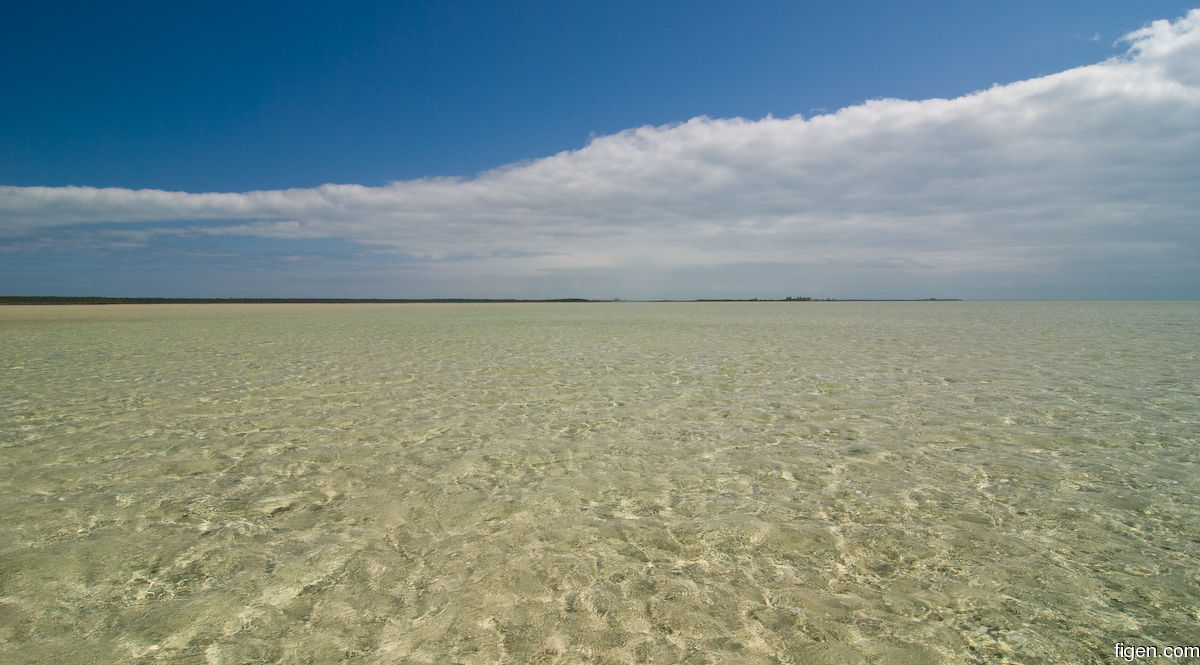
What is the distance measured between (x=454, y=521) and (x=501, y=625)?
1.30 meters

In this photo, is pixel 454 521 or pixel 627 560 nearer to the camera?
pixel 627 560

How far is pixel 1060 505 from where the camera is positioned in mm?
3947

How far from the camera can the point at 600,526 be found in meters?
3.67

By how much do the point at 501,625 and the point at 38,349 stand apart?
18187 millimetres

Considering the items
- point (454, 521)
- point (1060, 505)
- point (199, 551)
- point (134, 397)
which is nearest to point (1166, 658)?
point (1060, 505)

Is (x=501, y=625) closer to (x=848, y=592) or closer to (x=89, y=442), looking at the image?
(x=848, y=592)

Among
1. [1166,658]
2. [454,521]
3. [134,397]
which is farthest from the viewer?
[134,397]

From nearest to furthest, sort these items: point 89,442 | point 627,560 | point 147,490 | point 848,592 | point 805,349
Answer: point 848,592
point 627,560
point 147,490
point 89,442
point 805,349

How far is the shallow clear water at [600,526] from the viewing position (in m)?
2.50

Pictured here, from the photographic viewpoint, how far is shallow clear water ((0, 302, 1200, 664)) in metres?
2.50

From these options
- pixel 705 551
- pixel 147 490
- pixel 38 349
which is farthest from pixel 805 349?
pixel 38 349

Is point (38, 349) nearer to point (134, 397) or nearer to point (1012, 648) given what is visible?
point (134, 397)

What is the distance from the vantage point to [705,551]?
10.8 feet

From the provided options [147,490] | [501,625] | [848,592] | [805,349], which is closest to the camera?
[501,625]
